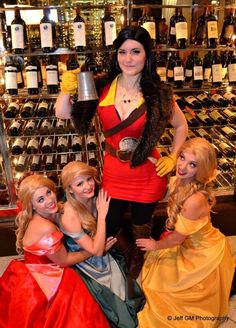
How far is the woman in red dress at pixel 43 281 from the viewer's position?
1474 mm

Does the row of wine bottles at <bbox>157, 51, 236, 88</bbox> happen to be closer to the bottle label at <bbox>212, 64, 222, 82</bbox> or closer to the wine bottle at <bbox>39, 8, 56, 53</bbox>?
the bottle label at <bbox>212, 64, 222, 82</bbox>

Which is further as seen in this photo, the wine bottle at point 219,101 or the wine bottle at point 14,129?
the wine bottle at point 219,101

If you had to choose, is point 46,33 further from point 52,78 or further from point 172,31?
point 172,31

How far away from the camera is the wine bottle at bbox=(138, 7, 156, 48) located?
190 cm

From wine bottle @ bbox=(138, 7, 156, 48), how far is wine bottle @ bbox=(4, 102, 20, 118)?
872 mm

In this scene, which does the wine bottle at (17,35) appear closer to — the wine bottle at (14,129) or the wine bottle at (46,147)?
the wine bottle at (14,129)

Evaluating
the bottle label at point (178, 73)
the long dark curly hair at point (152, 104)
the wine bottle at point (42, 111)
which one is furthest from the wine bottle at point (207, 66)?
the wine bottle at point (42, 111)

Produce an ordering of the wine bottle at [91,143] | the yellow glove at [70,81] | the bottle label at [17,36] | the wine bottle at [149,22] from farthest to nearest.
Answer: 1. the wine bottle at [91,143]
2. the wine bottle at [149,22]
3. the bottle label at [17,36]
4. the yellow glove at [70,81]

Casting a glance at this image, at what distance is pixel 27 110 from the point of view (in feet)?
6.79

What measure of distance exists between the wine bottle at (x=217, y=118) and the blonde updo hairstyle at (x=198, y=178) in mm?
795

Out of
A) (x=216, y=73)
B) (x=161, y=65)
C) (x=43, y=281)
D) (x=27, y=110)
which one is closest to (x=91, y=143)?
(x=27, y=110)

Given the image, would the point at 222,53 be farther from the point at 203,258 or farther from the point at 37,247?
the point at 37,247

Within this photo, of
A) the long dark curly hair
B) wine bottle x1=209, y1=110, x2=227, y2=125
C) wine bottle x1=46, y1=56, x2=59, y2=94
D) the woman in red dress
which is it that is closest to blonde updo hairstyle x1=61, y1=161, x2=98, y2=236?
the woman in red dress

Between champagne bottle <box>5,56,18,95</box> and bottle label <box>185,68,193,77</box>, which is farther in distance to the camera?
bottle label <box>185,68,193,77</box>
